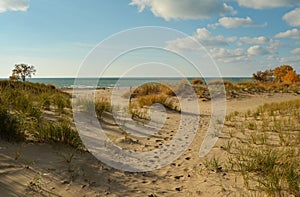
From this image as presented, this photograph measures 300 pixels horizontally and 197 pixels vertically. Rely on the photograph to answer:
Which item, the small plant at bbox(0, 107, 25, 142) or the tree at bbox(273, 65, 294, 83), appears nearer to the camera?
the small plant at bbox(0, 107, 25, 142)

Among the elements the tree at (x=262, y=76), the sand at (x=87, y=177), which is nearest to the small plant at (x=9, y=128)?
the sand at (x=87, y=177)

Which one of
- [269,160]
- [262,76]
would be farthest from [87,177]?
[262,76]

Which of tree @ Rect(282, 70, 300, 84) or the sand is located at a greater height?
tree @ Rect(282, 70, 300, 84)

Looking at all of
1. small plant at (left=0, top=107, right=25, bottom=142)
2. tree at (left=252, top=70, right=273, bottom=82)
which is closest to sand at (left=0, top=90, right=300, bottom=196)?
small plant at (left=0, top=107, right=25, bottom=142)

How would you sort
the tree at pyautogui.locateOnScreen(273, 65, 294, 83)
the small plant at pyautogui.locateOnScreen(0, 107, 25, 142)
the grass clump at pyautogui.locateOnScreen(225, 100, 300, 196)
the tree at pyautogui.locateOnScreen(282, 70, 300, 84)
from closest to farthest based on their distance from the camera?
the grass clump at pyautogui.locateOnScreen(225, 100, 300, 196) < the small plant at pyautogui.locateOnScreen(0, 107, 25, 142) < the tree at pyautogui.locateOnScreen(282, 70, 300, 84) < the tree at pyautogui.locateOnScreen(273, 65, 294, 83)

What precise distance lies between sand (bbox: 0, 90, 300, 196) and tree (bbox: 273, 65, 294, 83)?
28.0 meters

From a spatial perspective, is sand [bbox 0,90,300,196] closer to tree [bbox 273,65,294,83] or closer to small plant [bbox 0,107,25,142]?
small plant [bbox 0,107,25,142]

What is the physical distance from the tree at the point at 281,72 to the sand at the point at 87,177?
27957mm

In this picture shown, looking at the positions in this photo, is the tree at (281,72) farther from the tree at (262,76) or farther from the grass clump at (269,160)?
the grass clump at (269,160)

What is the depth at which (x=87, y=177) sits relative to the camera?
3264 mm

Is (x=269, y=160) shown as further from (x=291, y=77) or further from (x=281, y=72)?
(x=281, y=72)

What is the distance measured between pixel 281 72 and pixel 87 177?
100ft

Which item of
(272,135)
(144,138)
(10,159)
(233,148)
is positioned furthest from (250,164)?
(10,159)

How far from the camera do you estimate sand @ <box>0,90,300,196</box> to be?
2878 mm
